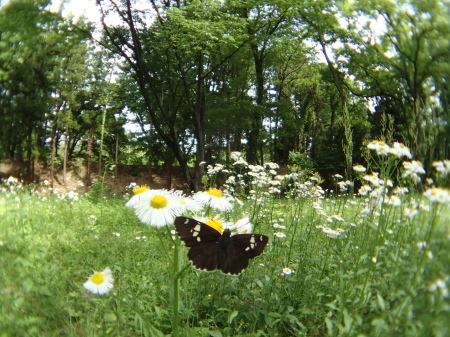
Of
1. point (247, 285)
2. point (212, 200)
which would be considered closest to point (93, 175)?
point (247, 285)

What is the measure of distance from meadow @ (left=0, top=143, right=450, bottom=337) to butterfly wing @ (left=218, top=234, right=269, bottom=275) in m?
0.19

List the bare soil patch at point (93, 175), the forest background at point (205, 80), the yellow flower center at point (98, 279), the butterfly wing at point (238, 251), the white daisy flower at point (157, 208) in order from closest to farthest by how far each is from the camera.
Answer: the forest background at point (205, 80), the white daisy flower at point (157, 208), the butterfly wing at point (238, 251), the yellow flower center at point (98, 279), the bare soil patch at point (93, 175)

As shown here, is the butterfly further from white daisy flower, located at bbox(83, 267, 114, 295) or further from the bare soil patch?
the bare soil patch

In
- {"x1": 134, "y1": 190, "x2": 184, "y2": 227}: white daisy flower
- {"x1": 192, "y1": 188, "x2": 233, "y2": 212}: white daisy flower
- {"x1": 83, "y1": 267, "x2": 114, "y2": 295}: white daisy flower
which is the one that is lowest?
{"x1": 83, "y1": 267, "x2": 114, "y2": 295}: white daisy flower

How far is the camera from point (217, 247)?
1.39m

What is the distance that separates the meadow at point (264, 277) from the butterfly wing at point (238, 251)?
0.19 m

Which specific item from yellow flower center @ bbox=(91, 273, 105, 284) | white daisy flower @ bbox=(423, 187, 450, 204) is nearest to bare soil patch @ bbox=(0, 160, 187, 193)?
yellow flower center @ bbox=(91, 273, 105, 284)

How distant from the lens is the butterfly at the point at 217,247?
131cm

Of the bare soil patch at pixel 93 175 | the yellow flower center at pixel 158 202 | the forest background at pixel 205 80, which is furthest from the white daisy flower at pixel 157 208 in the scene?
the bare soil patch at pixel 93 175

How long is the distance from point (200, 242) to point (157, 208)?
0.22 m

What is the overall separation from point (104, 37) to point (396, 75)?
6.36 m

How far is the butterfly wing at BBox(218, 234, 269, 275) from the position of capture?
1.40 metres

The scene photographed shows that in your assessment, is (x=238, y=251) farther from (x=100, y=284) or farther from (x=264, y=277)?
(x=264, y=277)

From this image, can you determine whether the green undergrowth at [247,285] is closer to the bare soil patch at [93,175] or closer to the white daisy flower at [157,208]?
the white daisy flower at [157,208]
